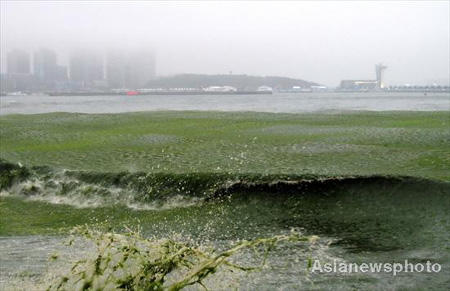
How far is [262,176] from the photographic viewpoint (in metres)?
18.0

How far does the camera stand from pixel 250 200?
1709 centimetres

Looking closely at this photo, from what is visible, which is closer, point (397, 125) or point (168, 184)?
point (168, 184)

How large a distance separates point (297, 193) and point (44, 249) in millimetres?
7786

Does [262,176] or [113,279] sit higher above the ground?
[113,279]

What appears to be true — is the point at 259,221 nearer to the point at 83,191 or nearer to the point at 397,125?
the point at 83,191

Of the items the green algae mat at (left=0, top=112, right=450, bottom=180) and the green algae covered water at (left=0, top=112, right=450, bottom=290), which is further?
the green algae mat at (left=0, top=112, right=450, bottom=180)

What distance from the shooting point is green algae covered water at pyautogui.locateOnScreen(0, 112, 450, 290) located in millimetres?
11062

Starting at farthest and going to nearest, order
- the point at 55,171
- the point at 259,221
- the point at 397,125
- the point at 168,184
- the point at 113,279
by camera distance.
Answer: the point at 397,125 → the point at 55,171 → the point at 168,184 → the point at 259,221 → the point at 113,279

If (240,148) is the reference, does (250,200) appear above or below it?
below

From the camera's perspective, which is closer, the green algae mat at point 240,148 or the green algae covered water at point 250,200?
the green algae covered water at point 250,200

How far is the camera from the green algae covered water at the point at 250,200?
36.3 ft

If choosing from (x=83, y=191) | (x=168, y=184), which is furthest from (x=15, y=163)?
(x=168, y=184)

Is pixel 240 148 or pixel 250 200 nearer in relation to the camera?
pixel 250 200

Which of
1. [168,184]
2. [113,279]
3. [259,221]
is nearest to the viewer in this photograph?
[113,279]
